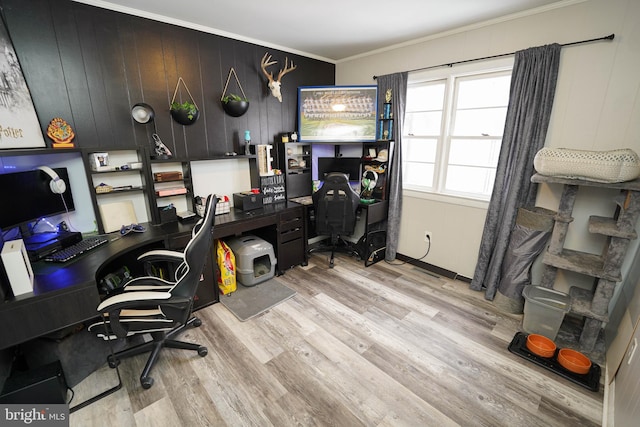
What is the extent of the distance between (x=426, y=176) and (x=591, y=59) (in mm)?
1561

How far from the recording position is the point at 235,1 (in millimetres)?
2061

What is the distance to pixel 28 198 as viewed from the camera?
1.76 metres

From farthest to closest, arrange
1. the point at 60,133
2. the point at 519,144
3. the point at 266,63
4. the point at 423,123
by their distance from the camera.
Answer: the point at 423,123, the point at 266,63, the point at 519,144, the point at 60,133

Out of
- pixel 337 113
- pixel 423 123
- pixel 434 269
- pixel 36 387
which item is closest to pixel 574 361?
pixel 434 269

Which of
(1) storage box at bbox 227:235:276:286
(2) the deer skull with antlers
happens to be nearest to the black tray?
(1) storage box at bbox 227:235:276:286

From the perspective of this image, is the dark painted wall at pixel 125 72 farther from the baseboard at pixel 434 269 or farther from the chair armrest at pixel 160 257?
the baseboard at pixel 434 269

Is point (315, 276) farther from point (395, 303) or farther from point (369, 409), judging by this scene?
point (369, 409)

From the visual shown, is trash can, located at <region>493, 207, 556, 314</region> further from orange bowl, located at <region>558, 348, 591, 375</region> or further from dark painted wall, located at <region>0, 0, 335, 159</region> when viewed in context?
dark painted wall, located at <region>0, 0, 335, 159</region>

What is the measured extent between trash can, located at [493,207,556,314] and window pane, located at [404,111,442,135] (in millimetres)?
1254

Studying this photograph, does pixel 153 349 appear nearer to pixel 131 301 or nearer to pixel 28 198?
pixel 131 301

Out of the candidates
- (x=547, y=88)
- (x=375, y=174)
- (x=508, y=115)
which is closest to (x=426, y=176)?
(x=375, y=174)

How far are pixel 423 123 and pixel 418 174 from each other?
58 cm

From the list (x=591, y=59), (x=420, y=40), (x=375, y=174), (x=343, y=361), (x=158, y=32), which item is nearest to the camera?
(x=343, y=361)

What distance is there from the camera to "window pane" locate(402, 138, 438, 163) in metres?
3.06
